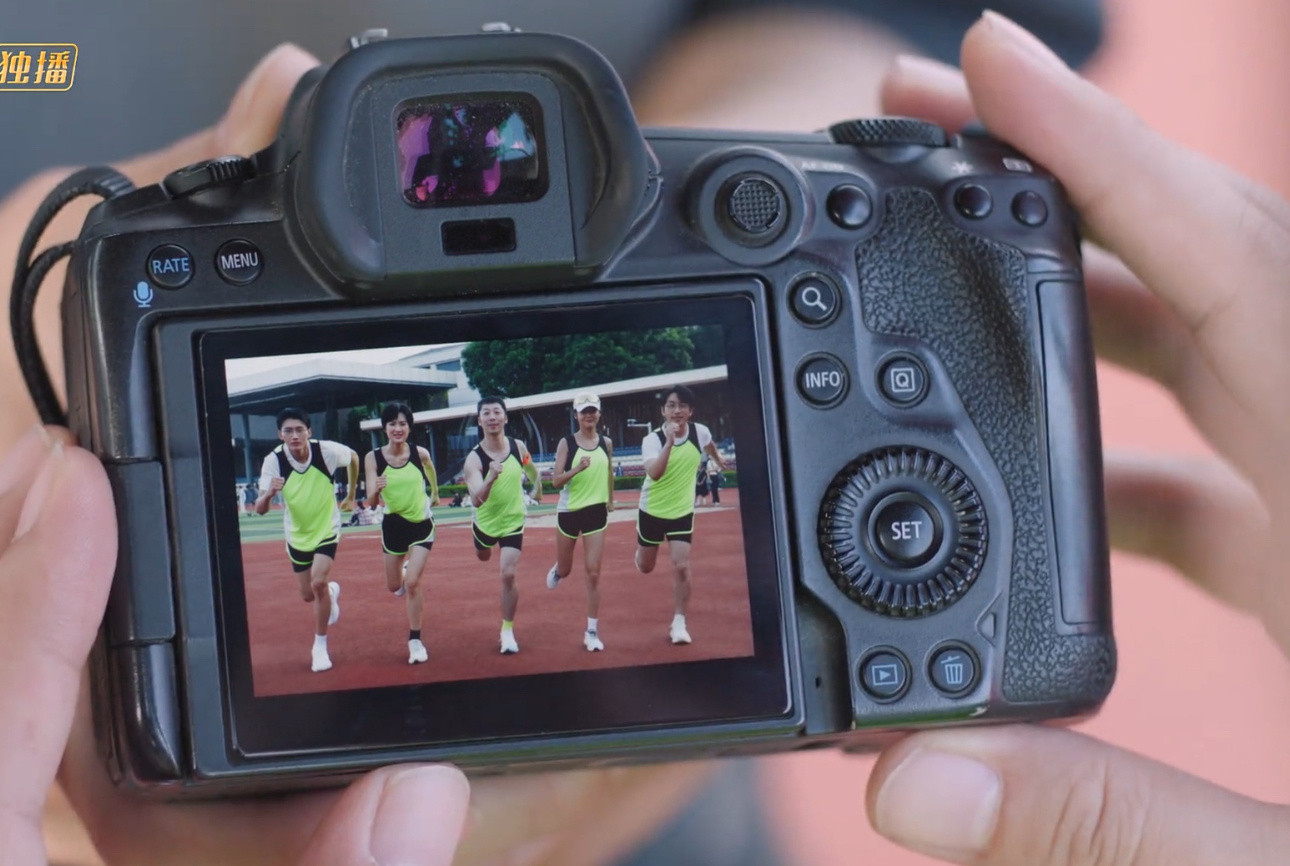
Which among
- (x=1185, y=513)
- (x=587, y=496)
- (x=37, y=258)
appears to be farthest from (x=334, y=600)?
(x=1185, y=513)

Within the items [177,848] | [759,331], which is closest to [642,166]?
[759,331]

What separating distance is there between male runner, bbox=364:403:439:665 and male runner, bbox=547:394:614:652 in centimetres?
6

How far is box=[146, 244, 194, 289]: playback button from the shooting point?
542 mm

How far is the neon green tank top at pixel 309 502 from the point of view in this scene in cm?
55

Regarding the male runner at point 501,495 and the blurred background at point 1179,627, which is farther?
the blurred background at point 1179,627

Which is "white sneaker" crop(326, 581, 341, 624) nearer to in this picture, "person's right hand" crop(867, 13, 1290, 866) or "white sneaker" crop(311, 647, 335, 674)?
"white sneaker" crop(311, 647, 335, 674)

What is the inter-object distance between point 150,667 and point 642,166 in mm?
338

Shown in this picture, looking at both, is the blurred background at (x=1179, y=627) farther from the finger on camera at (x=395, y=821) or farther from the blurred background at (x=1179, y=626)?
the finger on camera at (x=395, y=821)

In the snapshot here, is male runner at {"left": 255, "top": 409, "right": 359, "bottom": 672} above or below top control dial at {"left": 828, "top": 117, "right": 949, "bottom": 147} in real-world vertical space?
below

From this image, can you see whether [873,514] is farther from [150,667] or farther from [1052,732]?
[150,667]

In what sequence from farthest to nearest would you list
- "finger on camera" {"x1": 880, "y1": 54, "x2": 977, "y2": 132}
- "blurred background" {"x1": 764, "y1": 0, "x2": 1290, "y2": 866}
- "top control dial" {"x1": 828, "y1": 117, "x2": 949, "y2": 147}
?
"blurred background" {"x1": 764, "y1": 0, "x2": 1290, "y2": 866}, "finger on camera" {"x1": 880, "y1": 54, "x2": 977, "y2": 132}, "top control dial" {"x1": 828, "y1": 117, "x2": 949, "y2": 147}

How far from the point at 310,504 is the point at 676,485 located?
0.59 ft

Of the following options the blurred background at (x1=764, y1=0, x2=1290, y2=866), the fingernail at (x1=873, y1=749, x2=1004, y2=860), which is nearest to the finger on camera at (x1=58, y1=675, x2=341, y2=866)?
the fingernail at (x1=873, y1=749, x2=1004, y2=860)

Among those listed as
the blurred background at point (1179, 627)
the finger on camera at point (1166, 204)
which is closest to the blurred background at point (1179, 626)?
the blurred background at point (1179, 627)
